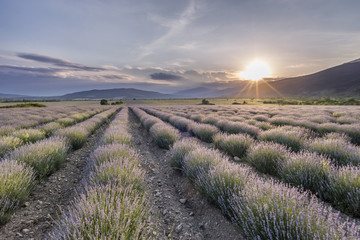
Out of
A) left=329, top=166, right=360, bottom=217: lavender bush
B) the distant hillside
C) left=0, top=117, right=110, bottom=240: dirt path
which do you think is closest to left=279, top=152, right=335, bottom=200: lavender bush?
left=329, top=166, right=360, bottom=217: lavender bush

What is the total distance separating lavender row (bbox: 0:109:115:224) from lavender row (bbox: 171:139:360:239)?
10.4ft

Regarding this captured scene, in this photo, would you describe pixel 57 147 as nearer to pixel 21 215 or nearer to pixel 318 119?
pixel 21 215

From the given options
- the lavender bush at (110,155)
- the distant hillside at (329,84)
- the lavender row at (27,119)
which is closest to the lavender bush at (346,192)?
the lavender bush at (110,155)

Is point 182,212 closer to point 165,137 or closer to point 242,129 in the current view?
point 165,137

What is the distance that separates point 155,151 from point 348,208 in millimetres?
6074

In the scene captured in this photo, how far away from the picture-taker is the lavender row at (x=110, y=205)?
1.74 metres

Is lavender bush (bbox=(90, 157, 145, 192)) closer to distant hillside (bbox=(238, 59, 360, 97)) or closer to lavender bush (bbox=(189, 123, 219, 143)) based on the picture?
lavender bush (bbox=(189, 123, 219, 143))

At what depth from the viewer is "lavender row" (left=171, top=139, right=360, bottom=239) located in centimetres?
169

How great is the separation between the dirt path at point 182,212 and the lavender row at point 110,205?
0.36 meters

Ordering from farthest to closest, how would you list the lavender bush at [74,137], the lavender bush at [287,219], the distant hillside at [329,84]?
the distant hillside at [329,84] < the lavender bush at [74,137] < the lavender bush at [287,219]

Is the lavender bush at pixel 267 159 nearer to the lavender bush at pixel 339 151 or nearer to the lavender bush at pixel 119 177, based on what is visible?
the lavender bush at pixel 339 151

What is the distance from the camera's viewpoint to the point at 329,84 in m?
129

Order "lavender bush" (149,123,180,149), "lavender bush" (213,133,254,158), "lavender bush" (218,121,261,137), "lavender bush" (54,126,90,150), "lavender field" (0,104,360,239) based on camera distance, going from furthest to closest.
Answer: "lavender bush" (218,121,261,137) → "lavender bush" (149,123,180,149) → "lavender bush" (54,126,90,150) → "lavender bush" (213,133,254,158) → "lavender field" (0,104,360,239)

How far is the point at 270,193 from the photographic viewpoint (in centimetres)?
227
